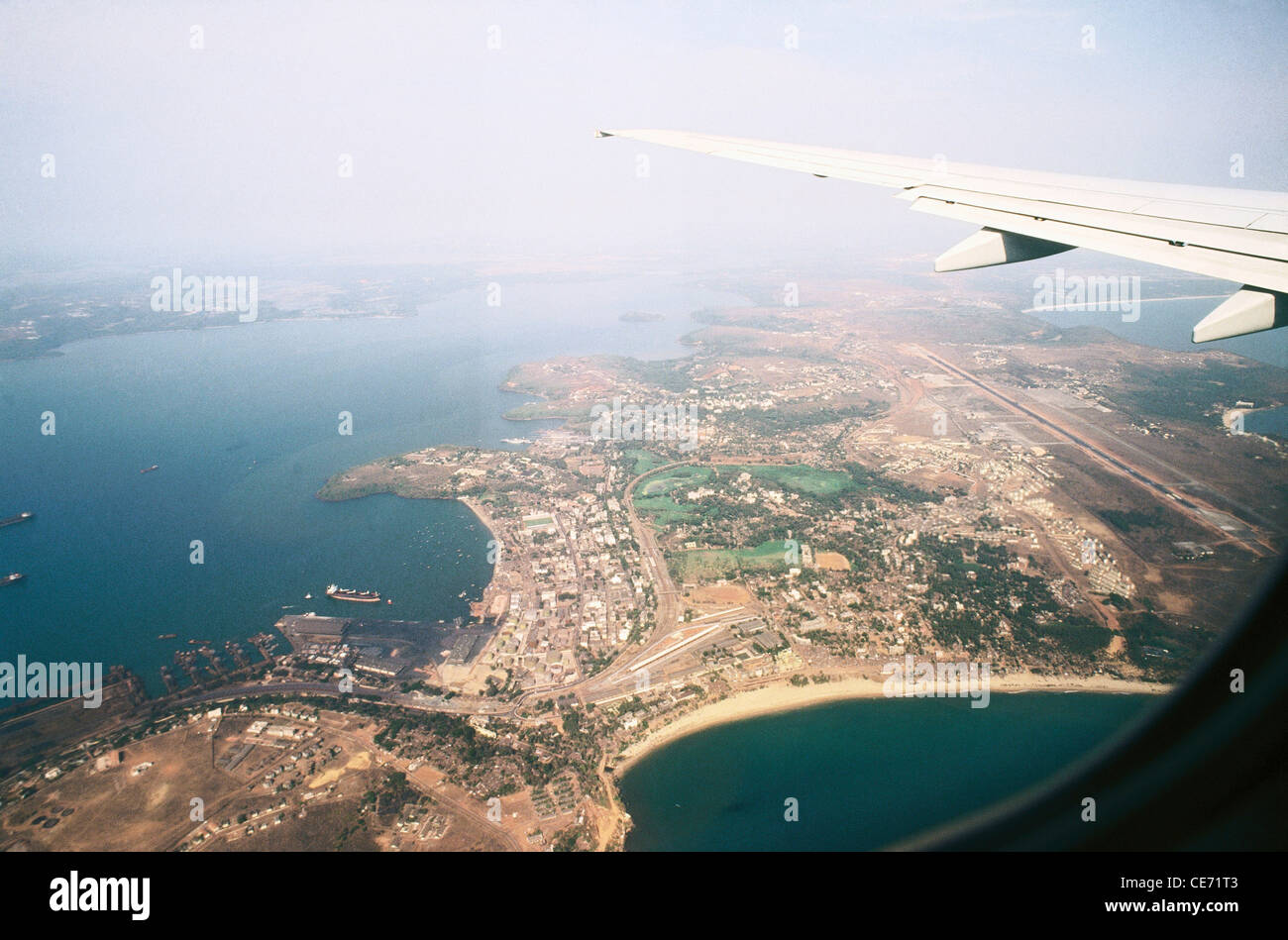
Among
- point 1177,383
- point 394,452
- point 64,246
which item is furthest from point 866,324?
point 64,246

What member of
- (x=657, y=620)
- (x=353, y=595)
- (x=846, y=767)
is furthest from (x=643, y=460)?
(x=846, y=767)

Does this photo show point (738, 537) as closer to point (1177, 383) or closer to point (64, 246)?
point (1177, 383)

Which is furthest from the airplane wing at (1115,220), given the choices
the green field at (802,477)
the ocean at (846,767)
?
the green field at (802,477)

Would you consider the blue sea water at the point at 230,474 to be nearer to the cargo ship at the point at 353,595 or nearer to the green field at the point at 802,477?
the cargo ship at the point at 353,595

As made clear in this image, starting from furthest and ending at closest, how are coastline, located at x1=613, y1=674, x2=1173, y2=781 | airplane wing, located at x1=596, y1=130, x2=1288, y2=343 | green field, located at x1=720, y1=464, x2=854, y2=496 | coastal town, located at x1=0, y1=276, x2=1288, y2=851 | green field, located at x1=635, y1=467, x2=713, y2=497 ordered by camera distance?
green field, located at x1=635, y1=467, x2=713, y2=497 < green field, located at x1=720, y1=464, x2=854, y2=496 < coastline, located at x1=613, y1=674, x2=1173, y2=781 < coastal town, located at x1=0, y1=276, x2=1288, y2=851 < airplane wing, located at x1=596, y1=130, x2=1288, y2=343

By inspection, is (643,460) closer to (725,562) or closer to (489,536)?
(489,536)

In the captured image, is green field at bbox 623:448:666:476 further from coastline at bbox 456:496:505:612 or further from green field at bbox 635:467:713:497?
coastline at bbox 456:496:505:612

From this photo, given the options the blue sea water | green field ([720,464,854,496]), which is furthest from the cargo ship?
green field ([720,464,854,496])
